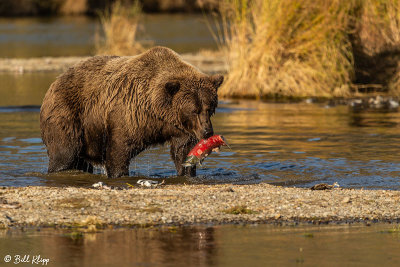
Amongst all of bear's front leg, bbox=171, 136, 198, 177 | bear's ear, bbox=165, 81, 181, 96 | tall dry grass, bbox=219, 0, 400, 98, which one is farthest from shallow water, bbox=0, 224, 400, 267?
tall dry grass, bbox=219, 0, 400, 98

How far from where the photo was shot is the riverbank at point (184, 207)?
330 inches

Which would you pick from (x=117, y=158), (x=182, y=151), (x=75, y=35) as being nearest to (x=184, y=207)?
(x=182, y=151)

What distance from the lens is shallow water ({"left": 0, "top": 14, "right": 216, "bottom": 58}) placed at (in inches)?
1428

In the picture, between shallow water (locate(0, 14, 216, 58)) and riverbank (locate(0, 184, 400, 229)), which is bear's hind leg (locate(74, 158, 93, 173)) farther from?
shallow water (locate(0, 14, 216, 58))

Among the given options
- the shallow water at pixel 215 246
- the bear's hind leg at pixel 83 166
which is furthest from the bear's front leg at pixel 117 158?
the shallow water at pixel 215 246

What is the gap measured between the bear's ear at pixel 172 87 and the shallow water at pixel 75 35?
703 inches

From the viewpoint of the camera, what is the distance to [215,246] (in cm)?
738

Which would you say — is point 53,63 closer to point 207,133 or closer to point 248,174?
point 248,174

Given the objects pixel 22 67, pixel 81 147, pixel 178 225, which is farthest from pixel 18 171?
pixel 22 67

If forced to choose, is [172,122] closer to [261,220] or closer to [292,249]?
[261,220]

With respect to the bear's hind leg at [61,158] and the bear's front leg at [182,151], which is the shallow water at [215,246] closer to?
the bear's front leg at [182,151]

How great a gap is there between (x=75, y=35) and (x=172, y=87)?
113ft

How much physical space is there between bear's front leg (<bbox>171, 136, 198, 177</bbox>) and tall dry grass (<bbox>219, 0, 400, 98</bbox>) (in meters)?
8.75

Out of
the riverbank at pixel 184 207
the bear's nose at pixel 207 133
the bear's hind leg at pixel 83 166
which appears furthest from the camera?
the bear's hind leg at pixel 83 166
